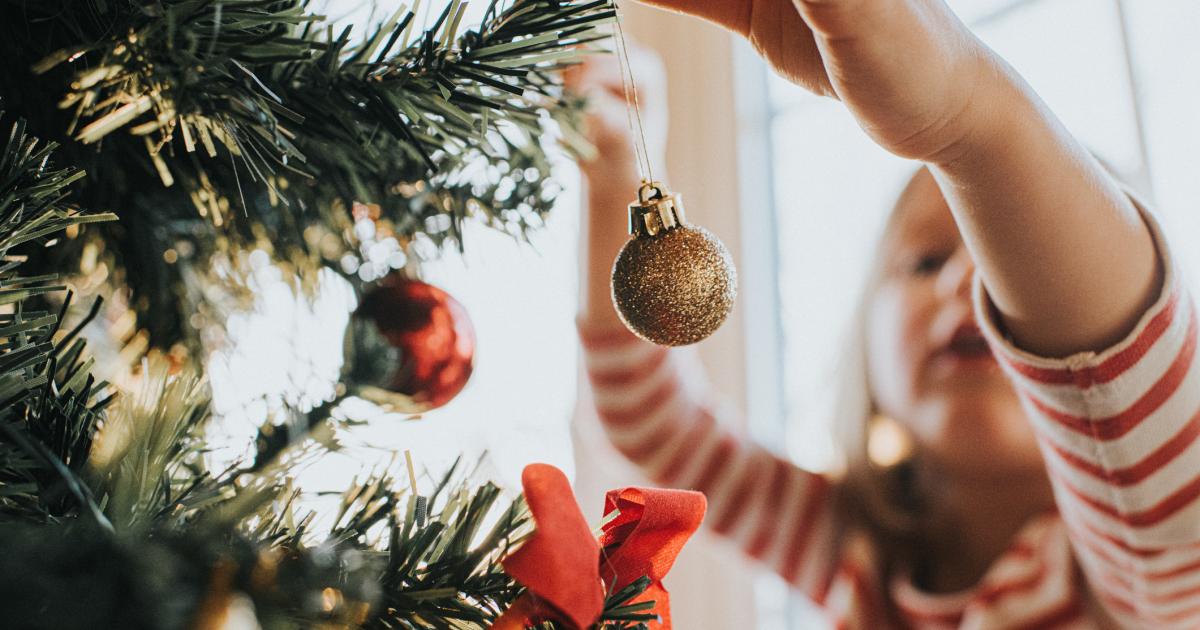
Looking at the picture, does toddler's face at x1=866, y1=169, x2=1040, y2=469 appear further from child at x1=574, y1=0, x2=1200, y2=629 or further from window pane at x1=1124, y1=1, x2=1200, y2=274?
window pane at x1=1124, y1=1, x2=1200, y2=274

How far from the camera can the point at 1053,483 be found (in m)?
0.49

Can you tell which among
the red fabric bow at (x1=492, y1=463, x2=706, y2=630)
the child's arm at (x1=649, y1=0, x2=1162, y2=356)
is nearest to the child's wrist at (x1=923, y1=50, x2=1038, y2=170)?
the child's arm at (x1=649, y1=0, x2=1162, y2=356)

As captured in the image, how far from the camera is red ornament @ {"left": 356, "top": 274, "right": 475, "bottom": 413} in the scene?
14.4 inches

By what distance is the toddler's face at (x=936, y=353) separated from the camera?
60 cm

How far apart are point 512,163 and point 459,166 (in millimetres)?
27

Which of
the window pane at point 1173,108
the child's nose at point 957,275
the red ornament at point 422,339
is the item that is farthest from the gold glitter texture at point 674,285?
Result: the window pane at point 1173,108

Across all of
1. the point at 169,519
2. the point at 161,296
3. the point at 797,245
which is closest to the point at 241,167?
the point at 161,296

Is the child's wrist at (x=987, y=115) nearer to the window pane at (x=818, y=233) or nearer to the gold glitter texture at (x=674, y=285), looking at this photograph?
the gold glitter texture at (x=674, y=285)

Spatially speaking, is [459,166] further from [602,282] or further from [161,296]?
[602,282]

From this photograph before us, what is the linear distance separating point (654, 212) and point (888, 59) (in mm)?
103

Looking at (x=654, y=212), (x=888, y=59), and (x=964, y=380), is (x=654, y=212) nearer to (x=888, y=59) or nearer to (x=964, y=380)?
(x=888, y=59)

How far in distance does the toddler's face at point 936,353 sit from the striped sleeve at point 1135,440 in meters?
0.12

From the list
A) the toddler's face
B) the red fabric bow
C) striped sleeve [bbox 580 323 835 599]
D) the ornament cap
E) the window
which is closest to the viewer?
the red fabric bow

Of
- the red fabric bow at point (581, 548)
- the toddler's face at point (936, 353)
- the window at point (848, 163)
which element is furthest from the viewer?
the window at point (848, 163)
